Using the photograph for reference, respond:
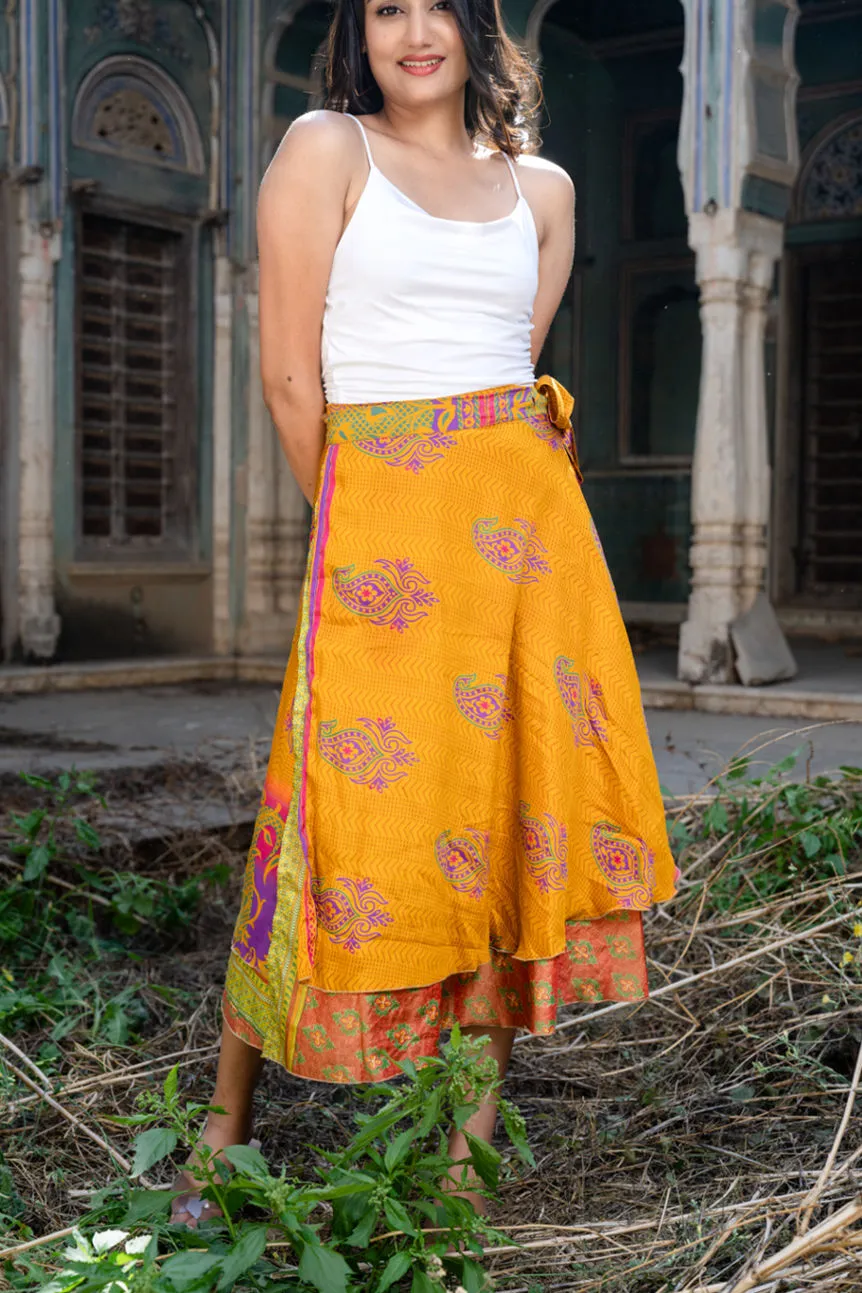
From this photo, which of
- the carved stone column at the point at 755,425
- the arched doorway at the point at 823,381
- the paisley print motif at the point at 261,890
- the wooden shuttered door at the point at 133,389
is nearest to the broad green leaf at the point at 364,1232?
the paisley print motif at the point at 261,890

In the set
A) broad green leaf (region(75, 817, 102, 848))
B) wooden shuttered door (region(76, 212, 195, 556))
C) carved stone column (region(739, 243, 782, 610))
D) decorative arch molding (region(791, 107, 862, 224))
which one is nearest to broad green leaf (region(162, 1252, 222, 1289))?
broad green leaf (region(75, 817, 102, 848))

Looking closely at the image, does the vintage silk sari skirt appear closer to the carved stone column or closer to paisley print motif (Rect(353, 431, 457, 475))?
paisley print motif (Rect(353, 431, 457, 475))

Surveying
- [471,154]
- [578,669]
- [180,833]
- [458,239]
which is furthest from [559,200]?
[180,833]

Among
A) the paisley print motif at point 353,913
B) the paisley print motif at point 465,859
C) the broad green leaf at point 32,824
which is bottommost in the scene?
the broad green leaf at point 32,824

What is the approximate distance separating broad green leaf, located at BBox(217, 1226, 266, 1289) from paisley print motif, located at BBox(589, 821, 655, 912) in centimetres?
63

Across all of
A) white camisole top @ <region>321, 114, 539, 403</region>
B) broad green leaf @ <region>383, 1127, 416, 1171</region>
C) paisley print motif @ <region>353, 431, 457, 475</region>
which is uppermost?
white camisole top @ <region>321, 114, 539, 403</region>

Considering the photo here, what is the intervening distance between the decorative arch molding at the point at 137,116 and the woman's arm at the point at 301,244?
686 cm

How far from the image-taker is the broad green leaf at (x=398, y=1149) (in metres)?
1.62

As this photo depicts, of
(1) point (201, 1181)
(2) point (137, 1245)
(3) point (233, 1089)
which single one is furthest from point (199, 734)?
(2) point (137, 1245)

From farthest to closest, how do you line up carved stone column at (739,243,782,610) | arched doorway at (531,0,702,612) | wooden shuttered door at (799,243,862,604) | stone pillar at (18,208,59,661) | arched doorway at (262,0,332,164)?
arched doorway at (531,0,702,612) → wooden shuttered door at (799,243,862,604) → arched doorway at (262,0,332,164) → stone pillar at (18,208,59,661) → carved stone column at (739,243,782,610)

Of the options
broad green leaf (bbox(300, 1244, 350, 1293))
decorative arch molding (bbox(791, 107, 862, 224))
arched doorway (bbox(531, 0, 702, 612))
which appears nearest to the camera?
broad green leaf (bbox(300, 1244, 350, 1293))

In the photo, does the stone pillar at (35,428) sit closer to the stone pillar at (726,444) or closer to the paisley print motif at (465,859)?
the stone pillar at (726,444)

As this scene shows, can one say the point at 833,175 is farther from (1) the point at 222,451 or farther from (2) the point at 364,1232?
(2) the point at 364,1232

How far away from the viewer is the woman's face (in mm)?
1896
